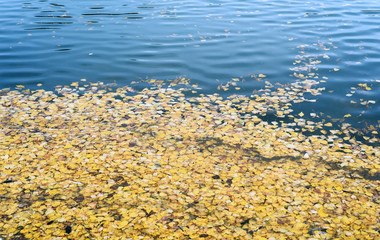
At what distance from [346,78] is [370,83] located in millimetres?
791

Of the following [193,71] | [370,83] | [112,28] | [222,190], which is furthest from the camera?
[112,28]

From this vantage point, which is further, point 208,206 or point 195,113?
point 195,113

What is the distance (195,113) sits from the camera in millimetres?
11070

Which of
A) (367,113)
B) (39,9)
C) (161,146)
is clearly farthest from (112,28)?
(367,113)

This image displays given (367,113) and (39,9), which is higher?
(39,9)

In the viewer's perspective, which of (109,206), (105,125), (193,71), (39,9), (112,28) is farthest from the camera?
(39,9)

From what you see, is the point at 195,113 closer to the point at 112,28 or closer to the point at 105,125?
the point at 105,125

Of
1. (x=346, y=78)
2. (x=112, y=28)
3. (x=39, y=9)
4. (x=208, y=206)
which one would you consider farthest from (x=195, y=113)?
(x=39, y=9)

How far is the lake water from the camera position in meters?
13.2

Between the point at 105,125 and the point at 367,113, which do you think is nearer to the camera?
the point at 105,125

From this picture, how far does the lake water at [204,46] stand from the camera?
13.2 m

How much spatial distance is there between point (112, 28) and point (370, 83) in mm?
11870

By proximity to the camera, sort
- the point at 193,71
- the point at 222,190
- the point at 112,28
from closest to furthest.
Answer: the point at 222,190, the point at 193,71, the point at 112,28

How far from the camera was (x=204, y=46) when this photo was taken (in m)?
16.2
